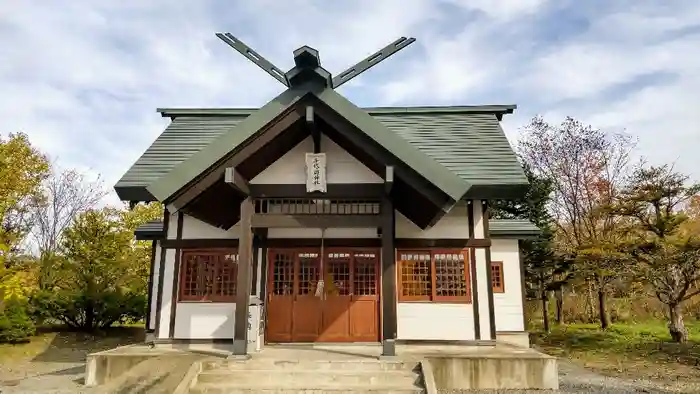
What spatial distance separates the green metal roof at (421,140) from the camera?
838 cm

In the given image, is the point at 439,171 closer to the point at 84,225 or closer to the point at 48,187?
the point at 84,225

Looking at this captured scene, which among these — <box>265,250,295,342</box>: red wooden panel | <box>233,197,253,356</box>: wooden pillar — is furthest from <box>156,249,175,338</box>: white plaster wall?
<box>233,197,253,356</box>: wooden pillar

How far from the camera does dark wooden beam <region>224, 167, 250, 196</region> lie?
7098 mm

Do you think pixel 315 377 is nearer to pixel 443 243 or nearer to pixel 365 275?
pixel 365 275

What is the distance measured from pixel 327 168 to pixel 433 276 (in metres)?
3.00

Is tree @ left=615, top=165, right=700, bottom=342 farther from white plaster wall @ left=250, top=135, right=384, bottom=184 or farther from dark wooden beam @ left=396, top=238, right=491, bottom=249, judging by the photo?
white plaster wall @ left=250, top=135, right=384, bottom=184

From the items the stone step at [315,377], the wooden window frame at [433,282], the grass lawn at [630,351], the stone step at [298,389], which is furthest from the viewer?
the grass lawn at [630,351]

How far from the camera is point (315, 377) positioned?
6.35 m

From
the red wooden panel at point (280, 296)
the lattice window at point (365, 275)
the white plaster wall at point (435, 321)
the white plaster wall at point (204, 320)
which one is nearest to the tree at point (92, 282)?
the white plaster wall at point (204, 320)

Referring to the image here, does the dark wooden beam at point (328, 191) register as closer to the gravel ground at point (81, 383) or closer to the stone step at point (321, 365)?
the stone step at point (321, 365)

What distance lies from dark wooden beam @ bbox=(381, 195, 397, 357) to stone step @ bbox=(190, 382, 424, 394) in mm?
894

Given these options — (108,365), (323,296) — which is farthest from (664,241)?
(108,365)

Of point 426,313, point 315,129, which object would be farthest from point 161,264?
point 426,313

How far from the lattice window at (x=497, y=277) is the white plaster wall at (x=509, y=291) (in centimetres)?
7
